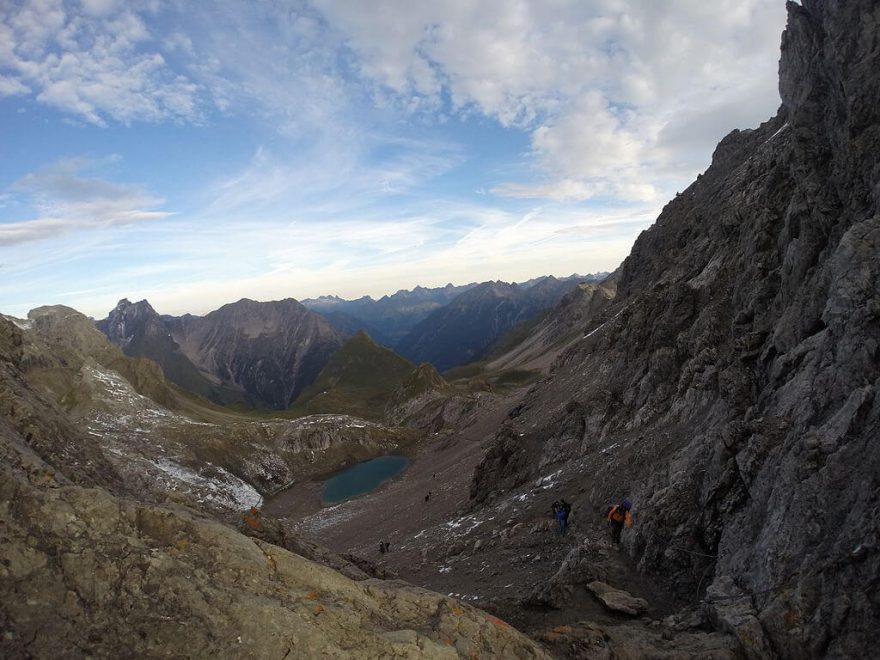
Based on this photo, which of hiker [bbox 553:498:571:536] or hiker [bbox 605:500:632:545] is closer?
hiker [bbox 605:500:632:545]

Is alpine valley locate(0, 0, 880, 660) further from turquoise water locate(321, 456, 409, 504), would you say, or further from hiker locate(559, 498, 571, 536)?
turquoise water locate(321, 456, 409, 504)

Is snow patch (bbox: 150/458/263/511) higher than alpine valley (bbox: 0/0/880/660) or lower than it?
lower

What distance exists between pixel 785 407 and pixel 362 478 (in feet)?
355

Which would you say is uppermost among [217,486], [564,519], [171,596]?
[171,596]

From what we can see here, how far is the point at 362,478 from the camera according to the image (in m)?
118

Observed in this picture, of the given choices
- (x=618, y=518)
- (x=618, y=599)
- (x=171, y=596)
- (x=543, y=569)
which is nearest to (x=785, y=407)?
(x=618, y=518)

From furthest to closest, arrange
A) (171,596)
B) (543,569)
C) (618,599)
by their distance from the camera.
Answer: (543,569) → (618,599) → (171,596)

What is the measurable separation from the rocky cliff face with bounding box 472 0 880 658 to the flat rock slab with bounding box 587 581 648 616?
253 centimetres

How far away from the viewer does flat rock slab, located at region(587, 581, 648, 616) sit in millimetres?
18172

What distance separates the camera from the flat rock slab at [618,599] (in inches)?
715

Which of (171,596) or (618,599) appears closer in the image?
(171,596)

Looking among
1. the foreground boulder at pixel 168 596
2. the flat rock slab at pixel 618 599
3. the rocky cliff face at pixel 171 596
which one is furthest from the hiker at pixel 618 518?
the foreground boulder at pixel 168 596

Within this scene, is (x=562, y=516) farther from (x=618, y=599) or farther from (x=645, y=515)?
(x=618, y=599)

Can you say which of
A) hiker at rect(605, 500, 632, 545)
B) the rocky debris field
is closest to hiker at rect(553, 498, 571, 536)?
the rocky debris field
